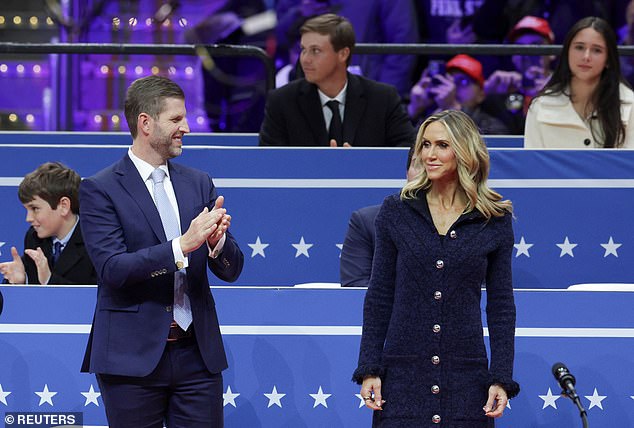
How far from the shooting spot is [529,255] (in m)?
5.35

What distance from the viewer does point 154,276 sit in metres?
3.70

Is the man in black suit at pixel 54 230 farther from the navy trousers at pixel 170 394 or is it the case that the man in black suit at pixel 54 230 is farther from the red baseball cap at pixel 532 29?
the red baseball cap at pixel 532 29

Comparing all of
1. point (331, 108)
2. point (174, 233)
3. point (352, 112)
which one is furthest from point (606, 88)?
point (174, 233)

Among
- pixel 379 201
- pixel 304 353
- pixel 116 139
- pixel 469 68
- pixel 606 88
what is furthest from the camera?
pixel 469 68

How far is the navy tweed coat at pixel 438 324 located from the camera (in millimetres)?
3422

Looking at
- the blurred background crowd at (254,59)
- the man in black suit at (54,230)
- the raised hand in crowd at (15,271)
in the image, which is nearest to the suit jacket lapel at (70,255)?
the man in black suit at (54,230)

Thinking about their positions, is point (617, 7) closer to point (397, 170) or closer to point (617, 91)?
point (617, 91)

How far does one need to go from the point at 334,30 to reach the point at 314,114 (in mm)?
429

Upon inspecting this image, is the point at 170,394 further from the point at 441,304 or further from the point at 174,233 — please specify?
the point at 441,304

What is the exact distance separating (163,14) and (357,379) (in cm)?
650

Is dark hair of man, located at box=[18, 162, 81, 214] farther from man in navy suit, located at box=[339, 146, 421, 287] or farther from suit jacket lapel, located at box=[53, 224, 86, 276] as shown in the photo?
man in navy suit, located at box=[339, 146, 421, 287]

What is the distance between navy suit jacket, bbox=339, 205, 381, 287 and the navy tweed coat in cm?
129

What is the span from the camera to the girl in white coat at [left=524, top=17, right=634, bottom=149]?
571cm

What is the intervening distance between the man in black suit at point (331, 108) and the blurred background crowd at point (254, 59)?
0.98m
